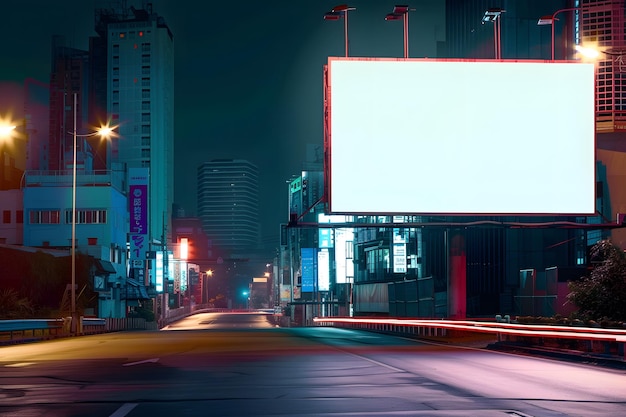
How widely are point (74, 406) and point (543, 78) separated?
31.2 metres

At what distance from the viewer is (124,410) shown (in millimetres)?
13539

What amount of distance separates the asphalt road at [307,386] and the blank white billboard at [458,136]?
14733 mm

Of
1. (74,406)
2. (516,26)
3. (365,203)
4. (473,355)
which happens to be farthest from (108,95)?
(74,406)

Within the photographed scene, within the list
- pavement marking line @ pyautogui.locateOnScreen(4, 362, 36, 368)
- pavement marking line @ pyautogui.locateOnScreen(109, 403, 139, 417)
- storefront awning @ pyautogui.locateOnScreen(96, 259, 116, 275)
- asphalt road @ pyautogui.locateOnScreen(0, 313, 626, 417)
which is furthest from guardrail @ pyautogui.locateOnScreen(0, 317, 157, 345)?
pavement marking line @ pyautogui.locateOnScreen(109, 403, 139, 417)

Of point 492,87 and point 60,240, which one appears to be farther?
point 60,240

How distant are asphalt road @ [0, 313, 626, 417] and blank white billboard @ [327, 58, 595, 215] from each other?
A: 580 inches

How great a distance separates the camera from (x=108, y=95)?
7569 inches

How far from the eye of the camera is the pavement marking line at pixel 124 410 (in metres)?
13.1

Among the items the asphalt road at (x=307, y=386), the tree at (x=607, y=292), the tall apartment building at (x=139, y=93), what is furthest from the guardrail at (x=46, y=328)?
the tall apartment building at (x=139, y=93)

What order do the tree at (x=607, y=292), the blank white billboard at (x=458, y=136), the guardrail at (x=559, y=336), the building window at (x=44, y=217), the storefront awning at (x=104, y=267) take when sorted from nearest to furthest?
the guardrail at (x=559, y=336)
the tree at (x=607, y=292)
the blank white billboard at (x=458, y=136)
the storefront awning at (x=104, y=267)
the building window at (x=44, y=217)

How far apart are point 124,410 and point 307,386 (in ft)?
14.1

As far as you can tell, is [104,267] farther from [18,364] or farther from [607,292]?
[18,364]

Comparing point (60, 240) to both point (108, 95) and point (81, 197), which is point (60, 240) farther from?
point (108, 95)

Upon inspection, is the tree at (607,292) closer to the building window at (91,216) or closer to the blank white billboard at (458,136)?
the blank white billboard at (458,136)
